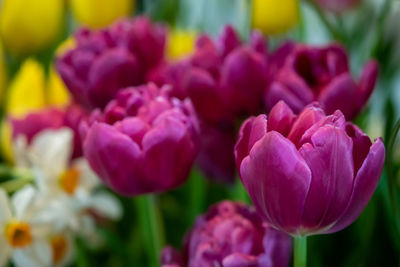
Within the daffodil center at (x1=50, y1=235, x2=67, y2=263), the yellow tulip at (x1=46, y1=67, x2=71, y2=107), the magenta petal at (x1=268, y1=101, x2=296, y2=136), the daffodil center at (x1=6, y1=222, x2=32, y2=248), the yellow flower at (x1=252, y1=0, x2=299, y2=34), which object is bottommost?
the daffodil center at (x1=50, y1=235, x2=67, y2=263)

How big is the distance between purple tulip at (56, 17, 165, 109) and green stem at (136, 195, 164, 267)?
2.4 inches

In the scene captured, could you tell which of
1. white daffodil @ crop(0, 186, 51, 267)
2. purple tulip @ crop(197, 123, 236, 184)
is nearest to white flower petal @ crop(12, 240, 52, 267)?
white daffodil @ crop(0, 186, 51, 267)

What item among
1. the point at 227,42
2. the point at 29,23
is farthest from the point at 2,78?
the point at 227,42

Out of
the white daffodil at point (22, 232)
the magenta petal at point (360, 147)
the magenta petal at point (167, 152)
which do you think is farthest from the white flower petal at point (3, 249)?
the magenta petal at point (360, 147)

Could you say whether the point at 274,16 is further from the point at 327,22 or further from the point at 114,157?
the point at 114,157

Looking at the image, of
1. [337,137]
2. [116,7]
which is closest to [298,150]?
[337,137]

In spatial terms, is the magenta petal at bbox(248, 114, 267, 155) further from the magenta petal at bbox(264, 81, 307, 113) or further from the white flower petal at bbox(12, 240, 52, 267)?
the white flower petal at bbox(12, 240, 52, 267)

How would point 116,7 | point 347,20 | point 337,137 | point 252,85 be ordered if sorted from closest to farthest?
point 337,137
point 252,85
point 116,7
point 347,20

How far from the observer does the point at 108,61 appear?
351mm

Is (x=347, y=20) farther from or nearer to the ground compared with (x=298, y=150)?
nearer to the ground

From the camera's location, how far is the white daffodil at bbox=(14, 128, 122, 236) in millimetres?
386

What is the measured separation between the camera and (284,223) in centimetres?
23

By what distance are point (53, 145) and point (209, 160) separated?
0.09 meters

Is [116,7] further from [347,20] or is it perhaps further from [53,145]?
[347,20]
